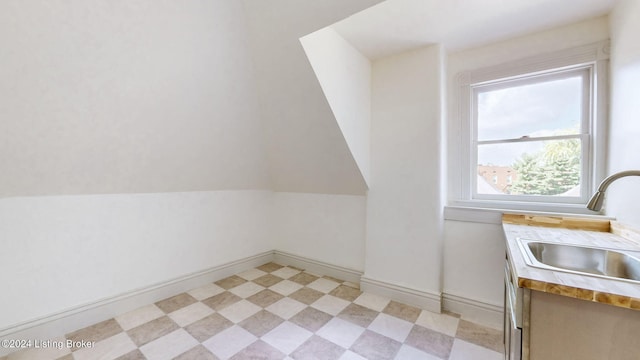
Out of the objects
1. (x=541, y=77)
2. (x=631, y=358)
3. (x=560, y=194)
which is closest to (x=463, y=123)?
(x=541, y=77)

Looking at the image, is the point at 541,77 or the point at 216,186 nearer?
the point at 541,77

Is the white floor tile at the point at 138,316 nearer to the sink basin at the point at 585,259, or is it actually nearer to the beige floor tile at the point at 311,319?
the beige floor tile at the point at 311,319

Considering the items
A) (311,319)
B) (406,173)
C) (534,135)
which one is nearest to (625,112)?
(534,135)

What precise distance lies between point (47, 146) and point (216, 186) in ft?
4.47

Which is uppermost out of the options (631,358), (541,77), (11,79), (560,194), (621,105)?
(541,77)

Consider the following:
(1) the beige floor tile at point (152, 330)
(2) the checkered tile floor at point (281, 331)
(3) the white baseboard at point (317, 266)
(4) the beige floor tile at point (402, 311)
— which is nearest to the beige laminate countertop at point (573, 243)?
(2) the checkered tile floor at point (281, 331)

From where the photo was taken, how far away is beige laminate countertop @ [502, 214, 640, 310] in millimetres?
756

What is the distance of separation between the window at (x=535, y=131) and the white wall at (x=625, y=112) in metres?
0.14

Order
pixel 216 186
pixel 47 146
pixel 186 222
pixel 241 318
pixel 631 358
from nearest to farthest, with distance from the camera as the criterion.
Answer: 1. pixel 631 358
2. pixel 47 146
3. pixel 241 318
4. pixel 186 222
5. pixel 216 186

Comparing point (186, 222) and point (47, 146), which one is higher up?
point (47, 146)

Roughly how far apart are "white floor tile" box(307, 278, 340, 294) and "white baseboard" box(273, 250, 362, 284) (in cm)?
13

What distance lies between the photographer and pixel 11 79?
54.7 inches

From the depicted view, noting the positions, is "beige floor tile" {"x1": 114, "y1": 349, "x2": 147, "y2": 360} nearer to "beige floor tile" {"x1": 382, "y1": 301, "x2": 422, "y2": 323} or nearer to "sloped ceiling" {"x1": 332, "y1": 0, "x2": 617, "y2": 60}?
"beige floor tile" {"x1": 382, "y1": 301, "x2": 422, "y2": 323}

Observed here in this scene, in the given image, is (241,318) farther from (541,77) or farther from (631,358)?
(541,77)
